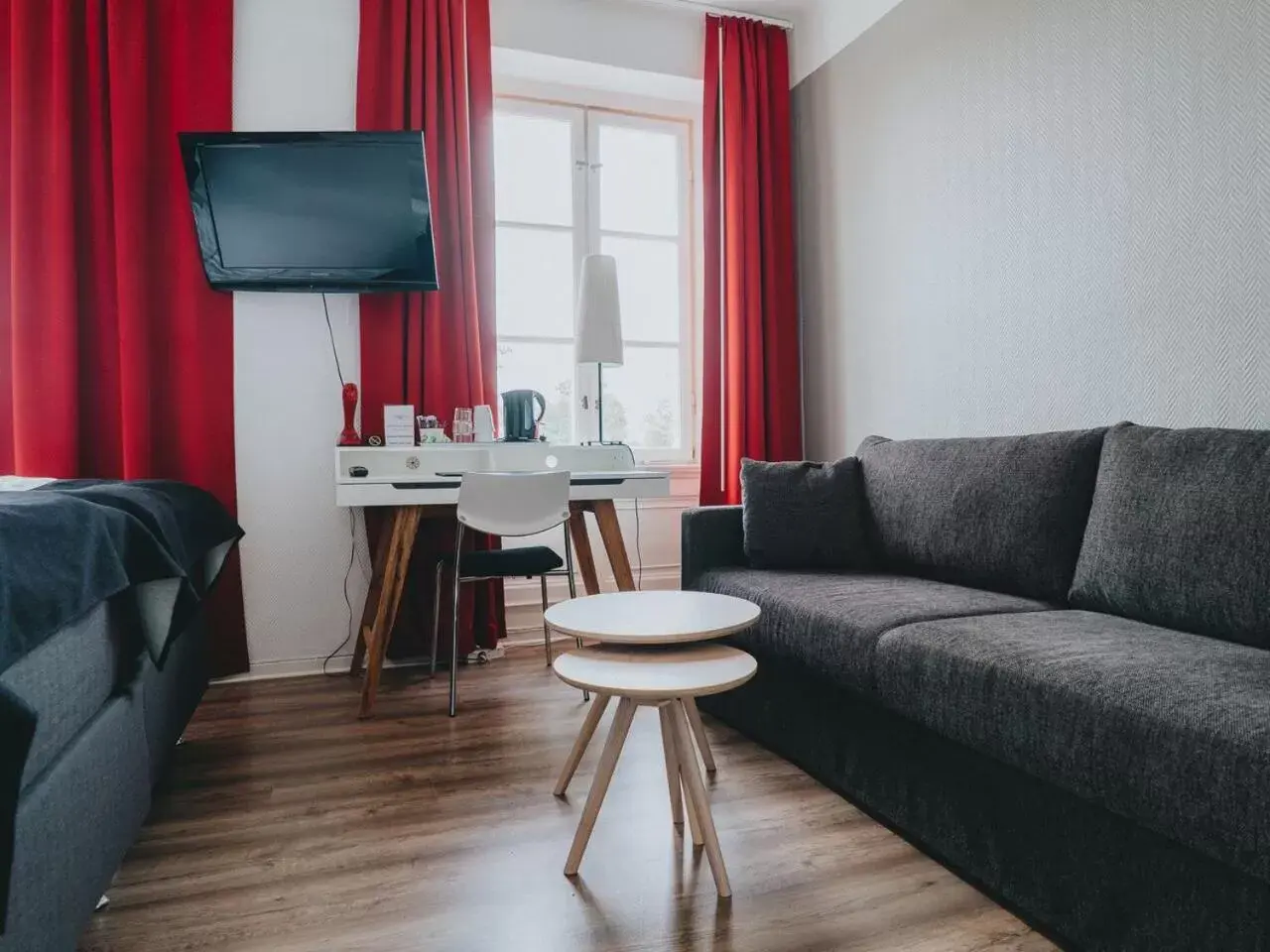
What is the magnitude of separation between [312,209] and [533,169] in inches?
44.9

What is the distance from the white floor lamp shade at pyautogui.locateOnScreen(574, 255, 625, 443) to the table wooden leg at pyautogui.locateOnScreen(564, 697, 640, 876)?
1.89m

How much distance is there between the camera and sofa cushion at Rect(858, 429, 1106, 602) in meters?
1.98

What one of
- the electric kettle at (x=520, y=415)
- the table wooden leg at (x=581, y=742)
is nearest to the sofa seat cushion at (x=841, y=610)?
the table wooden leg at (x=581, y=742)

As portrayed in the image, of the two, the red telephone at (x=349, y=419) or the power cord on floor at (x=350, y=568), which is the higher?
the red telephone at (x=349, y=419)

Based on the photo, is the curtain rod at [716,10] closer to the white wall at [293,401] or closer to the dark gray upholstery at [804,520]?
the white wall at [293,401]

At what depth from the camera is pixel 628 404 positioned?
3.89 m

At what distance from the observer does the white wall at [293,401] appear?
3033mm

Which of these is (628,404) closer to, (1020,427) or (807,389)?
(807,389)

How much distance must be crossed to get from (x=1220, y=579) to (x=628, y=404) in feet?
8.78

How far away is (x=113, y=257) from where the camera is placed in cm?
284

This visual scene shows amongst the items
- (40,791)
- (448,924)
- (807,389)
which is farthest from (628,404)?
(40,791)

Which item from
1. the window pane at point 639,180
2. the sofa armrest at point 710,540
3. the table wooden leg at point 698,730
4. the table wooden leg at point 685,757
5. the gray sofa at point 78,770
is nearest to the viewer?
the gray sofa at point 78,770

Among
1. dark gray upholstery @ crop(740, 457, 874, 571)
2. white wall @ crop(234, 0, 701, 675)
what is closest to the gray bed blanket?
white wall @ crop(234, 0, 701, 675)

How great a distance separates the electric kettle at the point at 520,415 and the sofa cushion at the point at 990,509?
4.46 ft
